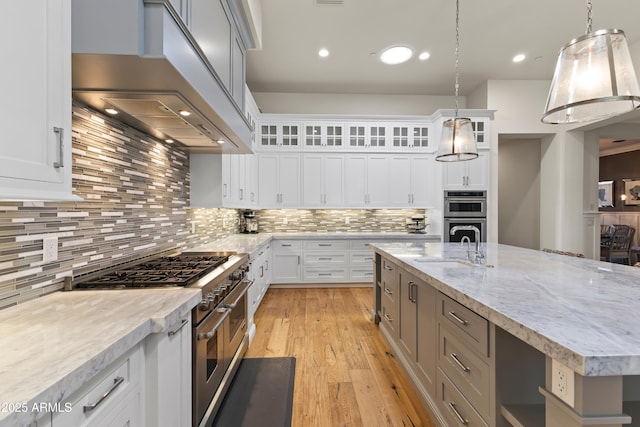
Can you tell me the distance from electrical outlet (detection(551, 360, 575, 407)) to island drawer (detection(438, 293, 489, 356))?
34cm

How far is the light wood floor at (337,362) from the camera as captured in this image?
1.93 meters

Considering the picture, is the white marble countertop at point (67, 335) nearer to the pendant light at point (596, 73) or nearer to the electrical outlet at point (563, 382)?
the electrical outlet at point (563, 382)

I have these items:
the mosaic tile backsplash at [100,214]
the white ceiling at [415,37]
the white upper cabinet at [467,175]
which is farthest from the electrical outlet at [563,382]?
the white upper cabinet at [467,175]

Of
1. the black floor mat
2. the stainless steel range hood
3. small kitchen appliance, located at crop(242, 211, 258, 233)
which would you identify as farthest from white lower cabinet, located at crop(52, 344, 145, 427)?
small kitchen appliance, located at crop(242, 211, 258, 233)

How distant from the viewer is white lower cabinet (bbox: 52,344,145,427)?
2.57ft

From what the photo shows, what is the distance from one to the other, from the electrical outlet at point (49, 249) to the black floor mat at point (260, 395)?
1.34 m

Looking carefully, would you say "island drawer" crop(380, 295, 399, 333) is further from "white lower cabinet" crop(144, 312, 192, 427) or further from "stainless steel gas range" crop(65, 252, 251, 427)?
"white lower cabinet" crop(144, 312, 192, 427)

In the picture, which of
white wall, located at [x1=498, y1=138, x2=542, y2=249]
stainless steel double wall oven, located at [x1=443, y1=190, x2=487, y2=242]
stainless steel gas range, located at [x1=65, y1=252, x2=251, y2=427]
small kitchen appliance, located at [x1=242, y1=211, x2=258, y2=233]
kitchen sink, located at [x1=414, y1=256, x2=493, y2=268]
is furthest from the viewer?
white wall, located at [x1=498, y1=138, x2=542, y2=249]

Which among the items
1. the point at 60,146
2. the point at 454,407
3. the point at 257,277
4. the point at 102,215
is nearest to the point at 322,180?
the point at 257,277

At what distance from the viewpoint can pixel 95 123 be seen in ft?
5.58

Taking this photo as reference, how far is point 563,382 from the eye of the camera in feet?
2.91

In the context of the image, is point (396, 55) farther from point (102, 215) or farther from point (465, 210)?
point (102, 215)

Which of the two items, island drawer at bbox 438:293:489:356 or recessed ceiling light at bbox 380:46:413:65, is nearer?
island drawer at bbox 438:293:489:356

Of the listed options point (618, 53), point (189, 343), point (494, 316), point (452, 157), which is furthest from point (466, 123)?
point (189, 343)
